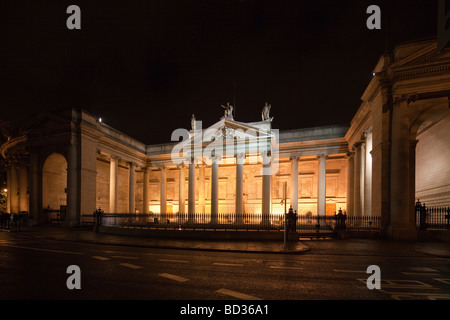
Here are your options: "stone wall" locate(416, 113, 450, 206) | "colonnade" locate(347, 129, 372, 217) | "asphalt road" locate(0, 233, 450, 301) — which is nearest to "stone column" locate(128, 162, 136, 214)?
"asphalt road" locate(0, 233, 450, 301)

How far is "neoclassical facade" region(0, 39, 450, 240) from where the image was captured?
1603cm

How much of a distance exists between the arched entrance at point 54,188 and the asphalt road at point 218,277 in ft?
57.7

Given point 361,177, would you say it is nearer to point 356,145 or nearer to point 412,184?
point 356,145

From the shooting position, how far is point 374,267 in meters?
8.53

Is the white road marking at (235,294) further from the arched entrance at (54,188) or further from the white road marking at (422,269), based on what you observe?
the arched entrance at (54,188)

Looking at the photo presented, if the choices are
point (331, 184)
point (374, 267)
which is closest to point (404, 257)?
point (374, 267)

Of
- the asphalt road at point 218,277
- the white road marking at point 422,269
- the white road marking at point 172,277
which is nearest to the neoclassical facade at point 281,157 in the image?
the asphalt road at point 218,277

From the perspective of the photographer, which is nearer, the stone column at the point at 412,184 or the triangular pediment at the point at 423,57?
the triangular pediment at the point at 423,57

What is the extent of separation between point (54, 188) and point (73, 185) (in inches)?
214

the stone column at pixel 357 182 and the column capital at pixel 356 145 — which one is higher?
the column capital at pixel 356 145

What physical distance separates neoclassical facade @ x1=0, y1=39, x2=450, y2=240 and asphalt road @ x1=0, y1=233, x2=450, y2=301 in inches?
163

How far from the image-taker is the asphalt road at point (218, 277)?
5605mm
